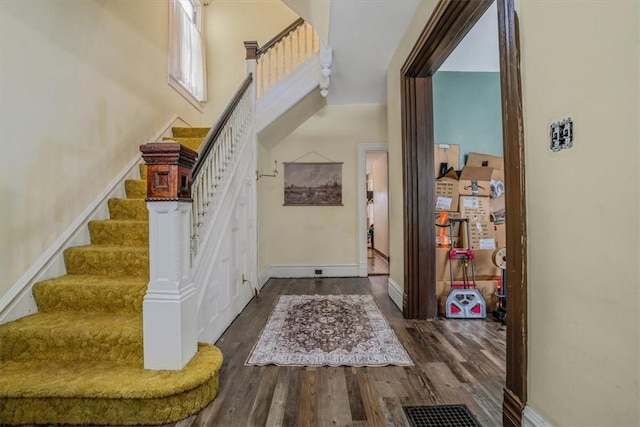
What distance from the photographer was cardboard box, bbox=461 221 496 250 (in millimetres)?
3078

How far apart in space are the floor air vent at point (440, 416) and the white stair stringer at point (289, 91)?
3.26 metres

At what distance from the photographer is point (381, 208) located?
675 centimetres

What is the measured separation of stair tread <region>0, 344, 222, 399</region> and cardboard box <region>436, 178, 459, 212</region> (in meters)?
2.63

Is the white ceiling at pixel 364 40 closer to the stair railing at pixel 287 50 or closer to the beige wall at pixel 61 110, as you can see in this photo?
the stair railing at pixel 287 50

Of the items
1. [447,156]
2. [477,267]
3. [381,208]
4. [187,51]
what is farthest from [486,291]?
[187,51]

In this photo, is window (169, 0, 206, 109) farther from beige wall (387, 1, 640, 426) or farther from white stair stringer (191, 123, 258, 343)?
beige wall (387, 1, 640, 426)

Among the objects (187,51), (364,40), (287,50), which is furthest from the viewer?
(287,50)

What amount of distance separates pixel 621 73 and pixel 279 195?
4048mm

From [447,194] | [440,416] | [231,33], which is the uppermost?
[231,33]

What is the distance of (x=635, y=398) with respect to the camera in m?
0.81

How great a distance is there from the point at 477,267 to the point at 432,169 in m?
1.15

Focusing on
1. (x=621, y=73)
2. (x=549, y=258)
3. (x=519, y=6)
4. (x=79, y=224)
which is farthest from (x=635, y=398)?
(x=79, y=224)

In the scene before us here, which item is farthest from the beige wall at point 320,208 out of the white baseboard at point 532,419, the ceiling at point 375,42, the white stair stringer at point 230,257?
the white baseboard at point 532,419

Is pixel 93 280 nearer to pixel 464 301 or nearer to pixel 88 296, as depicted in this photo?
pixel 88 296
